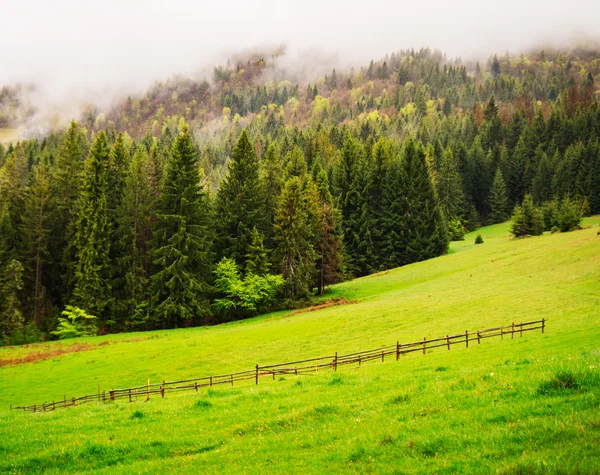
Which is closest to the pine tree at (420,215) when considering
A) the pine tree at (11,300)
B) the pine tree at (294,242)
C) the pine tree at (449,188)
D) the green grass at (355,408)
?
the pine tree at (449,188)

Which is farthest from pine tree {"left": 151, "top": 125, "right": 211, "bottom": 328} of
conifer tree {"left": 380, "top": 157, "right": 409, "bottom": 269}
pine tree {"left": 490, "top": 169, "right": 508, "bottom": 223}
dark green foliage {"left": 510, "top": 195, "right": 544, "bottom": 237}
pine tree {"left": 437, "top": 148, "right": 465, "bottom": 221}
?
pine tree {"left": 490, "top": 169, "right": 508, "bottom": 223}

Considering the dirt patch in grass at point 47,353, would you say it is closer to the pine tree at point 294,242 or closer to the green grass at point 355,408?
the green grass at point 355,408

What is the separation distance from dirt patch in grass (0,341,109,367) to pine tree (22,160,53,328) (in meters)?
18.4

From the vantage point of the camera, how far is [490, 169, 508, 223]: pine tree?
11750 centimetres

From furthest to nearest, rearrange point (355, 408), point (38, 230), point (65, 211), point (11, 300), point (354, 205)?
point (354, 205) → point (65, 211) → point (38, 230) → point (11, 300) → point (355, 408)

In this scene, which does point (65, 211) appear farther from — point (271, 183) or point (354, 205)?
point (354, 205)

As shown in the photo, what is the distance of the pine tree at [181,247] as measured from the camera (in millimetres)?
56188

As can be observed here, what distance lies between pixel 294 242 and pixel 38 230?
3521 cm

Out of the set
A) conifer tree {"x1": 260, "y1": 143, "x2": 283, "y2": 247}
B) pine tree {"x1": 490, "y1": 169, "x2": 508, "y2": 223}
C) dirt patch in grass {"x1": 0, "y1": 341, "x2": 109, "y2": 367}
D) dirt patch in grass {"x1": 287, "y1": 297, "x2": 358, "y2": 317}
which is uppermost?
conifer tree {"x1": 260, "y1": 143, "x2": 283, "y2": 247}

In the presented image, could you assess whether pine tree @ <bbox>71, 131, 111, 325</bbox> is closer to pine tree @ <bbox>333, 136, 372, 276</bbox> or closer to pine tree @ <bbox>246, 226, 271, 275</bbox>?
pine tree @ <bbox>246, 226, 271, 275</bbox>

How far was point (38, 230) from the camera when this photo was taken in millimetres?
62062

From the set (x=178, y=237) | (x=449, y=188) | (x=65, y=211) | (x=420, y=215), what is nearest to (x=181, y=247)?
(x=178, y=237)

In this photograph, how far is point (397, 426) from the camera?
39.5 feet

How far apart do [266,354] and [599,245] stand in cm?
3939
